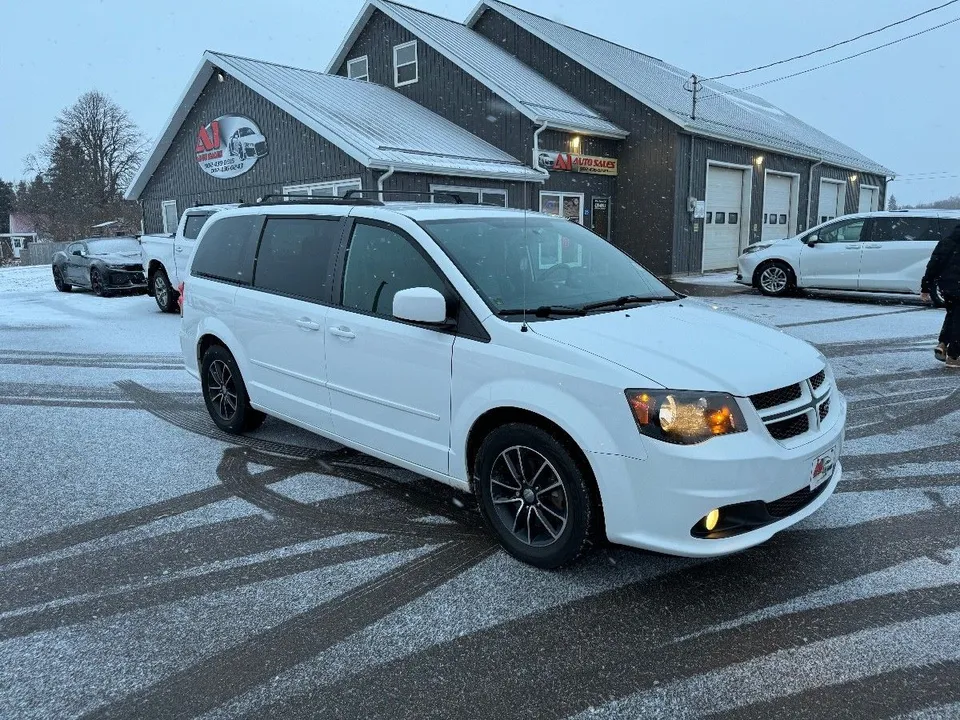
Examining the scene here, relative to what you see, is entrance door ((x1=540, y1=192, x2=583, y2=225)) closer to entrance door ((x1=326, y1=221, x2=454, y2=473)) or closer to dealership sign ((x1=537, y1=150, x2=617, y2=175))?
dealership sign ((x1=537, y1=150, x2=617, y2=175))

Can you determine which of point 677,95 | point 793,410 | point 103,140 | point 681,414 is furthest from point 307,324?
point 103,140

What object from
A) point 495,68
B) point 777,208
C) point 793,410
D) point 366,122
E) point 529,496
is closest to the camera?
point 793,410

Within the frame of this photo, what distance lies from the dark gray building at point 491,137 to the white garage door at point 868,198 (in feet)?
29.1

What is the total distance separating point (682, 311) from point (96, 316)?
12.6 metres

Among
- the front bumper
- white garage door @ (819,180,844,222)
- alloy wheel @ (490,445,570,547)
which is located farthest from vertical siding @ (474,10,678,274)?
the front bumper

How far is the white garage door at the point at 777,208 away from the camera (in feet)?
80.6

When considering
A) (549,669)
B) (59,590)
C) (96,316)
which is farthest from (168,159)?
(549,669)

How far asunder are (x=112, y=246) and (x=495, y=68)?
1179cm

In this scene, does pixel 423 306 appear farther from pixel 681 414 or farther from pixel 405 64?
pixel 405 64

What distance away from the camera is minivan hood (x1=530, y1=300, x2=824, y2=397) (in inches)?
121

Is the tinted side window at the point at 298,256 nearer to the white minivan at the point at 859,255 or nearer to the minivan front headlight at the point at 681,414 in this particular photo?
the minivan front headlight at the point at 681,414

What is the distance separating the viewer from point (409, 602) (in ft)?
10.6

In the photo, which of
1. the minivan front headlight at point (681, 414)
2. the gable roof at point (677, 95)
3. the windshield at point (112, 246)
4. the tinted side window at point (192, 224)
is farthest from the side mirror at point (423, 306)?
the gable roof at point (677, 95)

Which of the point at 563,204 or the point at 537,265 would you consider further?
the point at 563,204
